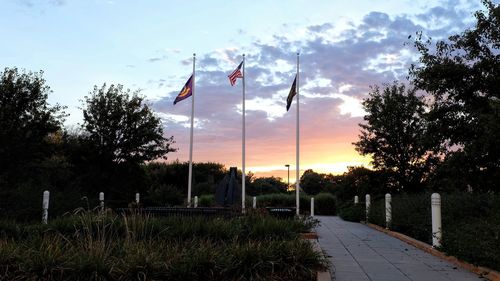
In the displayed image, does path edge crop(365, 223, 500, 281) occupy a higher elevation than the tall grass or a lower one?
lower

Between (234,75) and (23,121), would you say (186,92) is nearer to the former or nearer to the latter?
(234,75)

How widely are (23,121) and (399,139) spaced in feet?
62.1

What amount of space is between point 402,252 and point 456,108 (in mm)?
7002

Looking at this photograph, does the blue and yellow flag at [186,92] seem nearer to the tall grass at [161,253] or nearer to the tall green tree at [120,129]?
the tall green tree at [120,129]

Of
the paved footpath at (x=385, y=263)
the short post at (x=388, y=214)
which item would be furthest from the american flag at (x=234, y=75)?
the paved footpath at (x=385, y=263)

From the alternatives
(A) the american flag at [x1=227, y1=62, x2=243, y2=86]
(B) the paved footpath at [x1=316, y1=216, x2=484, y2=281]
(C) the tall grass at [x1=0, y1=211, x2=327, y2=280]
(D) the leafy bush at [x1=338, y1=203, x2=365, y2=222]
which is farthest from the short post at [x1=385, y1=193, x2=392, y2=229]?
(A) the american flag at [x1=227, y1=62, x2=243, y2=86]

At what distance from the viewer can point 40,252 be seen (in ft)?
24.3

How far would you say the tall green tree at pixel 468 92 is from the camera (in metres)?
15.5

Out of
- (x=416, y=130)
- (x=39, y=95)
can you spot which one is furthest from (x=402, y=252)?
(x=39, y=95)

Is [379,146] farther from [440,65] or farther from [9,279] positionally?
[9,279]

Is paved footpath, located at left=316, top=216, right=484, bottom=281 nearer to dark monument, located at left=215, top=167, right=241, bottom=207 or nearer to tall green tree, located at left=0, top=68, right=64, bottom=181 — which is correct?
dark monument, located at left=215, top=167, right=241, bottom=207

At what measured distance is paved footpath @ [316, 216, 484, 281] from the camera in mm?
8445

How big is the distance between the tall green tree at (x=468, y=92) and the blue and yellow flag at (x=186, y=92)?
40.1 feet

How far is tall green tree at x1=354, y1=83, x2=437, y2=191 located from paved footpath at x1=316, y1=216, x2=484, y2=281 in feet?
45.2
